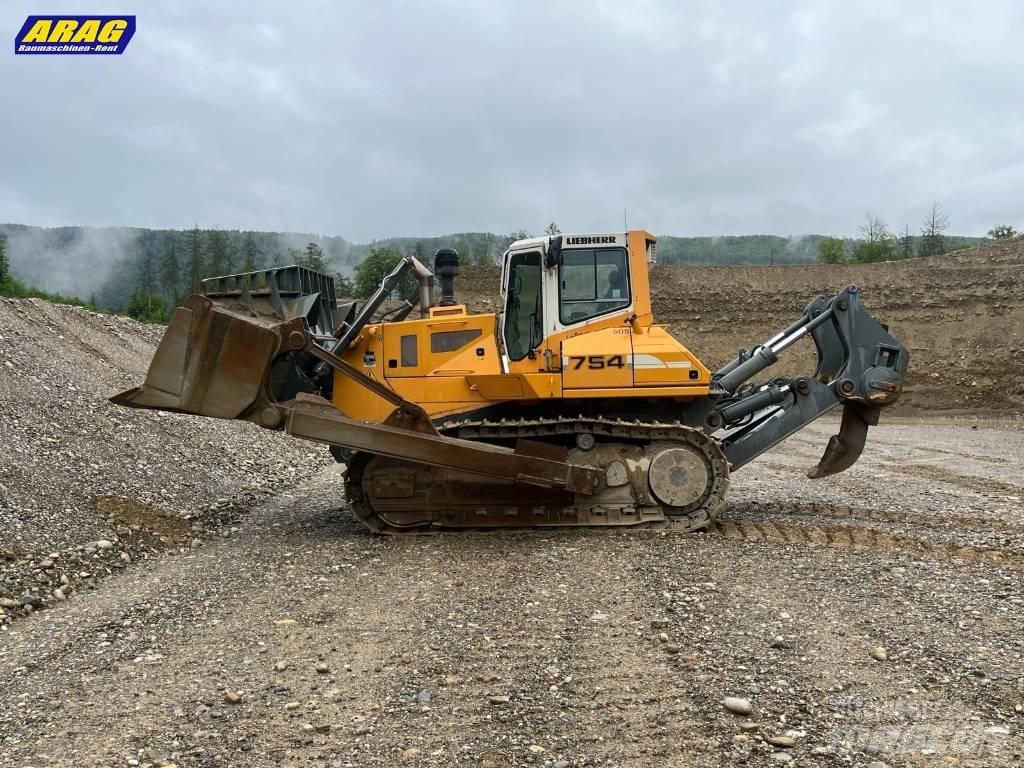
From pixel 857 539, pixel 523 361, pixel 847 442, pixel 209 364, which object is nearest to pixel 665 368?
pixel 523 361

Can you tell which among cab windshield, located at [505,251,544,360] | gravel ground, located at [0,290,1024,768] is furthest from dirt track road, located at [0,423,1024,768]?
cab windshield, located at [505,251,544,360]

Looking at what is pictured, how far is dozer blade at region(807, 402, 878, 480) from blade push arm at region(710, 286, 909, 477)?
3.4 inches

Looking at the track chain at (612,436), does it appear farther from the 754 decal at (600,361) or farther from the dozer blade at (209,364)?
the dozer blade at (209,364)

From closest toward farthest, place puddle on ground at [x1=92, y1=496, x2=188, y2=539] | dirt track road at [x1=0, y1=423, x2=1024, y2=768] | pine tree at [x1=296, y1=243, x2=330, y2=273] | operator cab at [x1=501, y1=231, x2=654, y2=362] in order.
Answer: dirt track road at [x1=0, y1=423, x2=1024, y2=768] < puddle on ground at [x1=92, y1=496, x2=188, y2=539] < operator cab at [x1=501, y1=231, x2=654, y2=362] < pine tree at [x1=296, y1=243, x2=330, y2=273]

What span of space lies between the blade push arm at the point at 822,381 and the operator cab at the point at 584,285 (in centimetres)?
146

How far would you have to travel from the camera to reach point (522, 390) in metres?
8.60

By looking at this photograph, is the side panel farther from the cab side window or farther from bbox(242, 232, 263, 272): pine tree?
bbox(242, 232, 263, 272): pine tree

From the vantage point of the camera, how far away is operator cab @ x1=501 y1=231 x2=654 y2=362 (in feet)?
28.7

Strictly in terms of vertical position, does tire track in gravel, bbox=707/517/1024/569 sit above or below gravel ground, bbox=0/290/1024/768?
below

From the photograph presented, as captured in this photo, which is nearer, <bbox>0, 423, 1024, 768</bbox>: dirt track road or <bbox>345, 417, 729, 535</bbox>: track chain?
<bbox>0, 423, 1024, 768</bbox>: dirt track road

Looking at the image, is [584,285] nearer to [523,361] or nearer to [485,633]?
[523,361]

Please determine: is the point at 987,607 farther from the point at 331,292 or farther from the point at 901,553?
the point at 331,292

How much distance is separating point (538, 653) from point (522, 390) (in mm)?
3836

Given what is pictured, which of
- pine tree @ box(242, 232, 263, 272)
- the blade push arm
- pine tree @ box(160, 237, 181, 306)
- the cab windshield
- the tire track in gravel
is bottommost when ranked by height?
the tire track in gravel
